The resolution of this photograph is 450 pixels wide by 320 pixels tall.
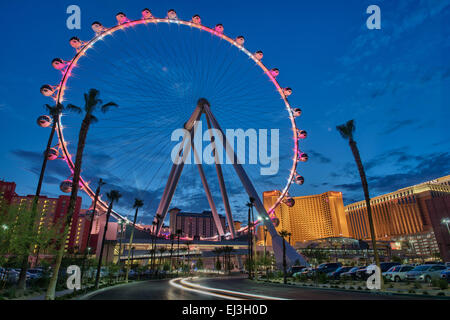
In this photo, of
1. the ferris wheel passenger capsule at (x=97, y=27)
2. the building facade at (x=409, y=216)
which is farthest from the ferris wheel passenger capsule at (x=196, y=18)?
the building facade at (x=409, y=216)

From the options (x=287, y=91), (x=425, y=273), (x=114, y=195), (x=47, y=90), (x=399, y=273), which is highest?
(x=287, y=91)

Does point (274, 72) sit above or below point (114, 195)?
above

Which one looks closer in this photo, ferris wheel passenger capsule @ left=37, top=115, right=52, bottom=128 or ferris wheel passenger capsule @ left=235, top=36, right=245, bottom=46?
ferris wheel passenger capsule @ left=37, top=115, right=52, bottom=128

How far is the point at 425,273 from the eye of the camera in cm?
2325

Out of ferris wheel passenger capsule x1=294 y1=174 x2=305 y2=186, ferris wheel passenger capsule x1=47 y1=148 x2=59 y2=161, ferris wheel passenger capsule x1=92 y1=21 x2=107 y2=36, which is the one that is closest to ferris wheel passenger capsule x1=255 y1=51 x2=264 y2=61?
ferris wheel passenger capsule x1=294 y1=174 x2=305 y2=186

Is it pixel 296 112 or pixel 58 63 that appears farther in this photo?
pixel 296 112

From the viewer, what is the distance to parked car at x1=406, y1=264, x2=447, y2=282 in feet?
75.5

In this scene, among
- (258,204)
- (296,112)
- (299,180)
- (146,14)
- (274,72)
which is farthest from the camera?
(258,204)

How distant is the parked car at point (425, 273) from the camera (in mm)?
23000

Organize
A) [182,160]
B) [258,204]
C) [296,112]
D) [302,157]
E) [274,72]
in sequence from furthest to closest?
[182,160] < [258,204] < [302,157] < [296,112] < [274,72]

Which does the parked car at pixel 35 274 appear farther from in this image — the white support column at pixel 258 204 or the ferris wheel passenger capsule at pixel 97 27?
the white support column at pixel 258 204

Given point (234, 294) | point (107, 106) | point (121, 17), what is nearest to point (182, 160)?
point (121, 17)

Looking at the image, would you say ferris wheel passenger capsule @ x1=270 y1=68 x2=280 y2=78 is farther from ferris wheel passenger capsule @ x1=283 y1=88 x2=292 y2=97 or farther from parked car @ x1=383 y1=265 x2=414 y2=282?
parked car @ x1=383 y1=265 x2=414 y2=282

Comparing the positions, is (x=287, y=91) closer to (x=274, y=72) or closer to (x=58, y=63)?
(x=274, y=72)
